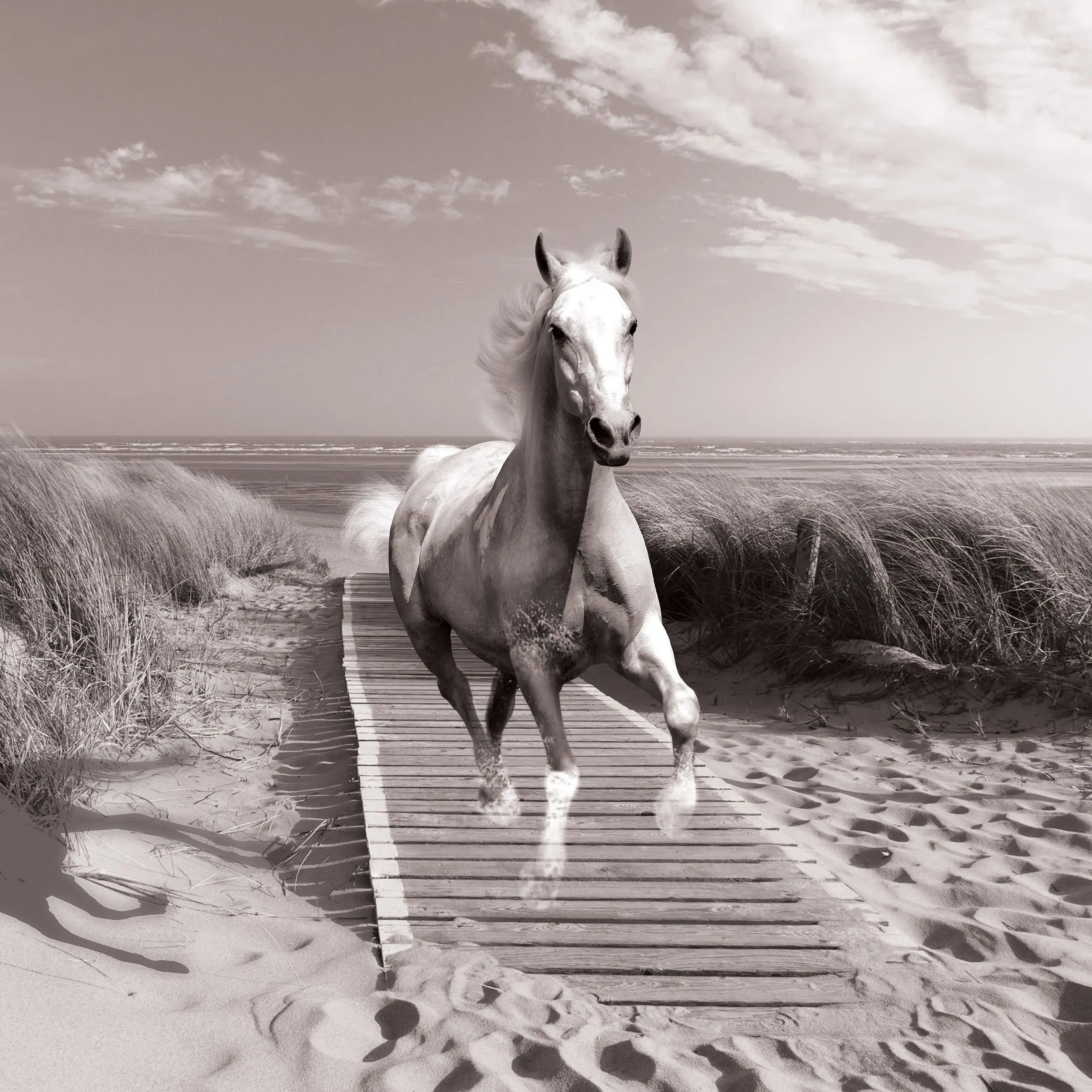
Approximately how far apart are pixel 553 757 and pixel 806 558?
6.36m

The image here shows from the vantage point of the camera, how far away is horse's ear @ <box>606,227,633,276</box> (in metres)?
2.04

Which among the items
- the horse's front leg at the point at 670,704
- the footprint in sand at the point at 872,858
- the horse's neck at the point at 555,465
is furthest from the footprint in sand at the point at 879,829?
the horse's neck at the point at 555,465

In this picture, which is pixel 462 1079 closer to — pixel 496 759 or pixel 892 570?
pixel 496 759

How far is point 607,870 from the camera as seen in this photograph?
3.71 meters

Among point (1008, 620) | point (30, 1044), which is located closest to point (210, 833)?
point (30, 1044)

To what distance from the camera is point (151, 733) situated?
222 inches

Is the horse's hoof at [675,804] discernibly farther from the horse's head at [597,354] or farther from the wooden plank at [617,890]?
the wooden plank at [617,890]

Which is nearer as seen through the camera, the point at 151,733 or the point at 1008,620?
the point at 151,733

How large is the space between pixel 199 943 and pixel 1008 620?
19.3ft

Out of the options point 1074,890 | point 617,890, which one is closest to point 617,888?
point 617,890

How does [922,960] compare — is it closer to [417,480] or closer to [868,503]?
[417,480]

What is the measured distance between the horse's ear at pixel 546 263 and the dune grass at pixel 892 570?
5748 millimetres

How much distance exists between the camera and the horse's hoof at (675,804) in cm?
193

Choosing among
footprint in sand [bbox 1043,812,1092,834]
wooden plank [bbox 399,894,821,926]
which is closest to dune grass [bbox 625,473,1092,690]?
footprint in sand [bbox 1043,812,1092,834]
